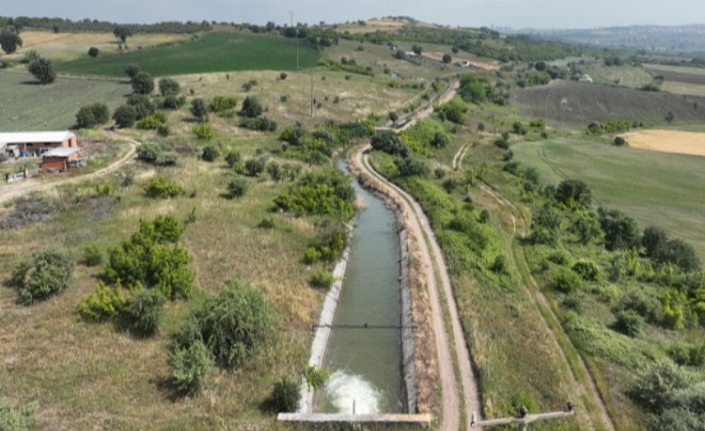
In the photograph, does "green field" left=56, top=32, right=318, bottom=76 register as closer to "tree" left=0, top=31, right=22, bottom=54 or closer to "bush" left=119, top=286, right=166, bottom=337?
"tree" left=0, top=31, right=22, bottom=54

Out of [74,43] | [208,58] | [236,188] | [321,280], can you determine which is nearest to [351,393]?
[321,280]

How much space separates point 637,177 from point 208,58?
11004 cm

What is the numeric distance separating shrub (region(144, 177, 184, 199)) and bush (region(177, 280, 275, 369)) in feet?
74.8

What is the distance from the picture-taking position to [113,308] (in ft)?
86.7

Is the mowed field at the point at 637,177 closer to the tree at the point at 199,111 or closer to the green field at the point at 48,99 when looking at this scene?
the tree at the point at 199,111

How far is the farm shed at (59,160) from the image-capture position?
49938 mm

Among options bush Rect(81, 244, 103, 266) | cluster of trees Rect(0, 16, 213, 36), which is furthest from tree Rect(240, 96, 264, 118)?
cluster of trees Rect(0, 16, 213, 36)

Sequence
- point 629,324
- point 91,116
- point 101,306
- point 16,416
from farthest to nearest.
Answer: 1. point 91,116
2. point 629,324
3. point 101,306
4. point 16,416

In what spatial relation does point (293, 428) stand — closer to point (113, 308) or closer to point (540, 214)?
point (113, 308)

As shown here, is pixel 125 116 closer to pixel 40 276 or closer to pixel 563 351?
pixel 40 276

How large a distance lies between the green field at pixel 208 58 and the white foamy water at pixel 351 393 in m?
105

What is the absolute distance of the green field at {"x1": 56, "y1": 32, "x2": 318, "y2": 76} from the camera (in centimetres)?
11544

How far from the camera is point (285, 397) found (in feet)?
70.7

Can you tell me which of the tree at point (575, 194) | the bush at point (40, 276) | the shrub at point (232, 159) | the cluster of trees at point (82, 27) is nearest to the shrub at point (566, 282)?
the tree at point (575, 194)
